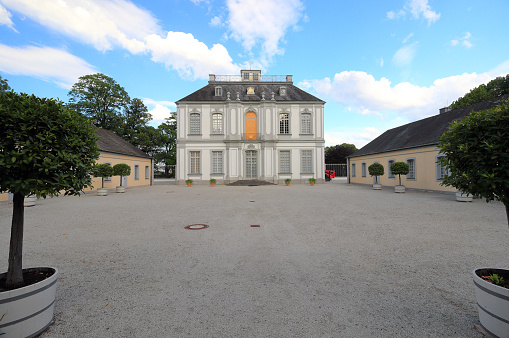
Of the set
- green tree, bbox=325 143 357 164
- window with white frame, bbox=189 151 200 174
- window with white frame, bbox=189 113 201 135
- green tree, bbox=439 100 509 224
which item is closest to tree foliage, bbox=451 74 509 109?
green tree, bbox=325 143 357 164

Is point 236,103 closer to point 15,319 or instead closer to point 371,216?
point 371,216

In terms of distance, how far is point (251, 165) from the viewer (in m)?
26.2

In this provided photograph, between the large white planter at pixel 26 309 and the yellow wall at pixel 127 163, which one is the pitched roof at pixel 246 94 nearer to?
the yellow wall at pixel 127 163

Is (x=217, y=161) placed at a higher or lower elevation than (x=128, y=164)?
higher

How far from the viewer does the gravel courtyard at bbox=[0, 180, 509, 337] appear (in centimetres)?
244

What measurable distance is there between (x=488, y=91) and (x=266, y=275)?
3519 cm

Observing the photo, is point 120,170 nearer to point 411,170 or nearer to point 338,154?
point 411,170

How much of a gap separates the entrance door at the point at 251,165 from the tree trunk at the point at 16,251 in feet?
77.1

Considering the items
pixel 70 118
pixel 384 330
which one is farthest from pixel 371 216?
pixel 70 118

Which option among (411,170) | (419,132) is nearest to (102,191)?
(411,170)

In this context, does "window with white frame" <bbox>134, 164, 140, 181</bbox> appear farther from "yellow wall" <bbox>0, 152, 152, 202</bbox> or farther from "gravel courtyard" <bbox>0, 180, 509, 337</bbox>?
"gravel courtyard" <bbox>0, 180, 509, 337</bbox>

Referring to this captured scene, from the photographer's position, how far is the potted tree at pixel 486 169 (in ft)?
6.97

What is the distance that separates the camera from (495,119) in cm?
254

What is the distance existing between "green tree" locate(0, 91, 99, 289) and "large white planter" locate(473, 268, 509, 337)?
4339mm
